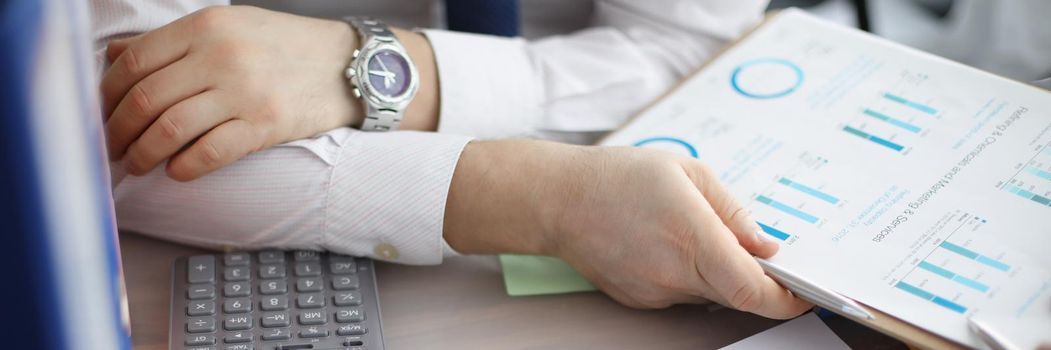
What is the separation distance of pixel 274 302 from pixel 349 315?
43 mm

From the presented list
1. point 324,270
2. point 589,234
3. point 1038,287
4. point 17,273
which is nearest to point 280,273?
point 324,270

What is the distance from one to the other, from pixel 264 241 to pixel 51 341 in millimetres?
285

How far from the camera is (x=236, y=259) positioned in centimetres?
62

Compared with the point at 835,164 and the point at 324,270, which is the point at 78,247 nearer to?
the point at 324,270

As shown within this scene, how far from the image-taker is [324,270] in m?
0.62

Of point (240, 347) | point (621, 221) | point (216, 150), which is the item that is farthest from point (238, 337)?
point (621, 221)

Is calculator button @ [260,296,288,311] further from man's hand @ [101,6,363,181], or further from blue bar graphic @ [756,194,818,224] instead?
blue bar graphic @ [756,194,818,224]

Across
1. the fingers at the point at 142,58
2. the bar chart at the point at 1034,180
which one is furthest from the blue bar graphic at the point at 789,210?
the fingers at the point at 142,58

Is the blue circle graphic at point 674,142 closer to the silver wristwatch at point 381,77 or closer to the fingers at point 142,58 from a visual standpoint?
the silver wristwatch at point 381,77

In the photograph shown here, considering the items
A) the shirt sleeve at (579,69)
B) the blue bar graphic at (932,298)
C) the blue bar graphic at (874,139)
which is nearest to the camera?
the blue bar graphic at (932,298)

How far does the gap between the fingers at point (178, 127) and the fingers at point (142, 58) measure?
30 mm

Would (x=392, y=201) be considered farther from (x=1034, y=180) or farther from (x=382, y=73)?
(x=1034, y=180)

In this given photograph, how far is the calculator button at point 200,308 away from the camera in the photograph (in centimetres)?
57

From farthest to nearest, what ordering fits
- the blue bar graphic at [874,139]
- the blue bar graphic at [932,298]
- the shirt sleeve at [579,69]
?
the shirt sleeve at [579,69] → the blue bar graphic at [874,139] → the blue bar graphic at [932,298]
